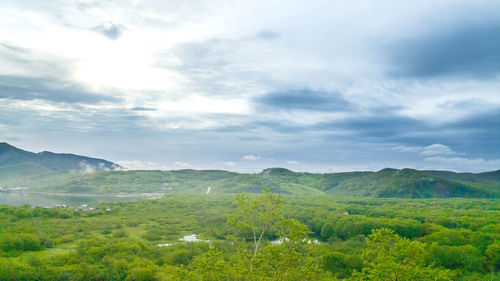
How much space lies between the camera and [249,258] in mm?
23703

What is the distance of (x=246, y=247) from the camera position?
85.5 ft

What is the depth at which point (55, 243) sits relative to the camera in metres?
88.3

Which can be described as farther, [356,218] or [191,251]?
[356,218]

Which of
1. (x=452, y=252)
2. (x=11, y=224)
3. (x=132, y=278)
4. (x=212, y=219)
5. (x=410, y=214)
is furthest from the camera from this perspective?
(x=212, y=219)

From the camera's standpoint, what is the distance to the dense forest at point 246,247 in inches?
930

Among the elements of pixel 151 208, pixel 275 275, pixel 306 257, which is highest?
pixel 306 257

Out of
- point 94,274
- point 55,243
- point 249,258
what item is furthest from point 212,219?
point 249,258

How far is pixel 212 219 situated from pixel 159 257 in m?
66.7

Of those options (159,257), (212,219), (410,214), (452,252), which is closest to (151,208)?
(212,219)

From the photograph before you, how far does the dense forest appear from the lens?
2361 centimetres

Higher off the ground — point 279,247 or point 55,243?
point 279,247

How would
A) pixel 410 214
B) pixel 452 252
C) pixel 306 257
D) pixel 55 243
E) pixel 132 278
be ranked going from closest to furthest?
1. pixel 306 257
2. pixel 132 278
3. pixel 452 252
4. pixel 55 243
5. pixel 410 214

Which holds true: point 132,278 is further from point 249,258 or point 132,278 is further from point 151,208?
point 151,208

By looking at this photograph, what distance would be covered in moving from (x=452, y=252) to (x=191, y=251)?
60.1 metres
